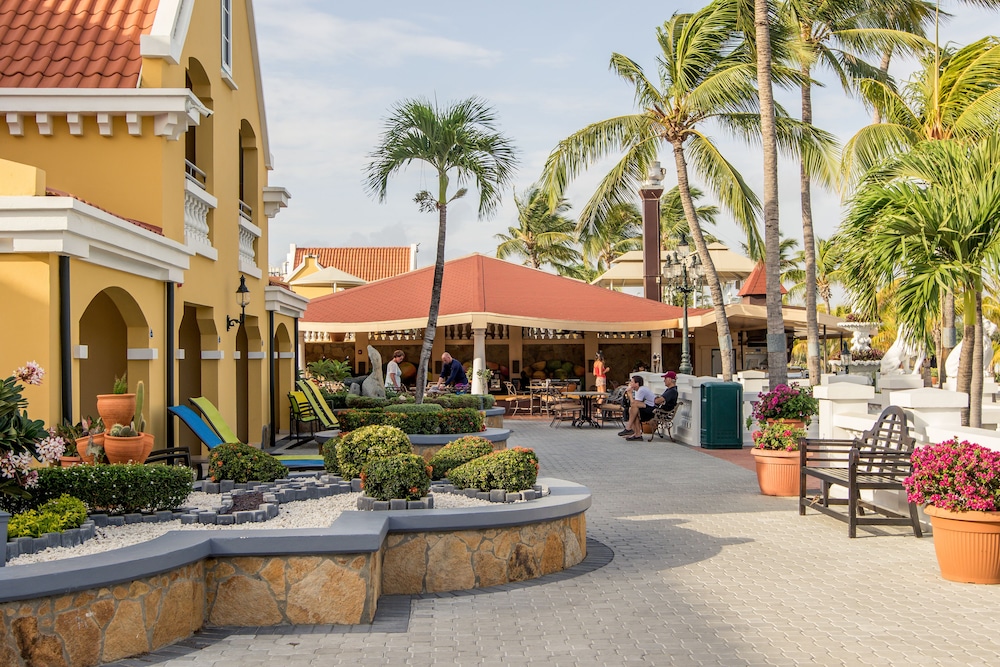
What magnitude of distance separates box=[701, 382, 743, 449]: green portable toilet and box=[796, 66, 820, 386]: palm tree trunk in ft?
10.2

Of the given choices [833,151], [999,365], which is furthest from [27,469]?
[999,365]

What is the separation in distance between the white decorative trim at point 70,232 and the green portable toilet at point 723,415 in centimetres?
1155

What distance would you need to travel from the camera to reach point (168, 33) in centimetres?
1079

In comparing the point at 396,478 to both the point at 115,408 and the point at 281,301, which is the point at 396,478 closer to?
the point at 115,408

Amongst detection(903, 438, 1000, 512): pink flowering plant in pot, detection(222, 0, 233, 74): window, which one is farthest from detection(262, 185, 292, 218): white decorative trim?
detection(903, 438, 1000, 512): pink flowering plant in pot

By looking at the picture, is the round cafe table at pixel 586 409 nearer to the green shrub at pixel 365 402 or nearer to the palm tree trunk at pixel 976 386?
the green shrub at pixel 365 402

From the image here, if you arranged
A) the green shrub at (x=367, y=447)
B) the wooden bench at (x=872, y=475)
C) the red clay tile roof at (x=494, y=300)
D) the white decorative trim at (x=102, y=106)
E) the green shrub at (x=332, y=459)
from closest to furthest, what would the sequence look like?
the green shrub at (x=367, y=447) → the wooden bench at (x=872, y=475) → the green shrub at (x=332, y=459) → the white decorative trim at (x=102, y=106) → the red clay tile roof at (x=494, y=300)

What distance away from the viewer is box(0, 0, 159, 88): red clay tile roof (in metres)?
10.8

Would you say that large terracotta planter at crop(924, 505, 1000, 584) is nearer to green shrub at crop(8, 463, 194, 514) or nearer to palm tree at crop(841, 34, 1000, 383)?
green shrub at crop(8, 463, 194, 514)

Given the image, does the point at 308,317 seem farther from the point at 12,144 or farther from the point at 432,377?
the point at 12,144

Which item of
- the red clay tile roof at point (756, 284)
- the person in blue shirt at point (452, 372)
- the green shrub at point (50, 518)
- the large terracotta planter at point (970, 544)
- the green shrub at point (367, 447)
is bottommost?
the large terracotta planter at point (970, 544)

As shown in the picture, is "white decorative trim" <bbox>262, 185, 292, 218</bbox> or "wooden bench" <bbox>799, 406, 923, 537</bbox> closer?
"wooden bench" <bbox>799, 406, 923, 537</bbox>

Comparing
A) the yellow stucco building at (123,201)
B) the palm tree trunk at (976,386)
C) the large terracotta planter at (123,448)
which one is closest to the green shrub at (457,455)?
the large terracotta planter at (123,448)

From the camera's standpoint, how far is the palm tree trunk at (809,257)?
21234mm
